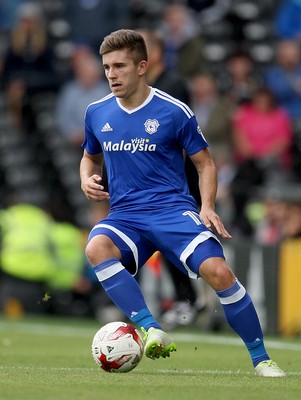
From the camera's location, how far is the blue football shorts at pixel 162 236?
794cm

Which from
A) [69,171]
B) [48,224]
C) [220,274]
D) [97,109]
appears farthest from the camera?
[69,171]

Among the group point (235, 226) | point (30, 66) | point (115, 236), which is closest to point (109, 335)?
point (115, 236)

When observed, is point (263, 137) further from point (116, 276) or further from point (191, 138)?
point (116, 276)

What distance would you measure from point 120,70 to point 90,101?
982 centimetres

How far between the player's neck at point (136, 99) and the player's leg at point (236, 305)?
→ 1073 mm

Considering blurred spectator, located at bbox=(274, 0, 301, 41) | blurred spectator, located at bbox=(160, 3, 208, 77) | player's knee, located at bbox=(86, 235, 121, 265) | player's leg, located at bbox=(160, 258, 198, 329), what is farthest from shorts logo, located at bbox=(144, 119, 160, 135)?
blurred spectator, located at bbox=(274, 0, 301, 41)

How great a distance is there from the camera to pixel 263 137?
16.3 m

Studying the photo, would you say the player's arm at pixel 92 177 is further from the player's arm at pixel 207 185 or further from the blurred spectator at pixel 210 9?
the blurred spectator at pixel 210 9

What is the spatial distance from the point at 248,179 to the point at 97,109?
755cm

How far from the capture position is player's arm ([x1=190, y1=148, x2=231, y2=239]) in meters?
7.97

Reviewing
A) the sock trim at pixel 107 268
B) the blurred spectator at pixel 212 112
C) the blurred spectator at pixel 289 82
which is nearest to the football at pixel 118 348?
the sock trim at pixel 107 268

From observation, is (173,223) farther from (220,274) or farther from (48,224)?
(48,224)

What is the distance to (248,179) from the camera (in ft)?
52.0

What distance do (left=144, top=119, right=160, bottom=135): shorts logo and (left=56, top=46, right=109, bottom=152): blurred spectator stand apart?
9.76 meters
